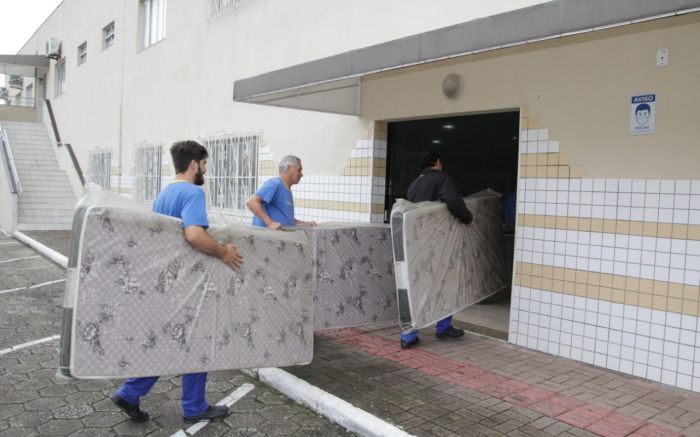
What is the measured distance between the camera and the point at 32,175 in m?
17.0

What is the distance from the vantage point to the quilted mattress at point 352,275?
16.5 feet

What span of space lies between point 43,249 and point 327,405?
9271mm

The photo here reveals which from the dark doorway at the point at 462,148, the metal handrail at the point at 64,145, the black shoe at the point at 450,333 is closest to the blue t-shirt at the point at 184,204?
the black shoe at the point at 450,333

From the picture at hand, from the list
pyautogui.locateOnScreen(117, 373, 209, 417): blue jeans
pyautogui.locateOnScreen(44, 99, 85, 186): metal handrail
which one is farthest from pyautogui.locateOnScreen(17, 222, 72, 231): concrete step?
pyautogui.locateOnScreen(117, 373, 209, 417): blue jeans

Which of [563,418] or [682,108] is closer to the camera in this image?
[563,418]

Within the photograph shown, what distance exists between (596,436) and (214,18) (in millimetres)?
9075

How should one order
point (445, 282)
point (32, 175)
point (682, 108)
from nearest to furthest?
point (682, 108) → point (445, 282) → point (32, 175)

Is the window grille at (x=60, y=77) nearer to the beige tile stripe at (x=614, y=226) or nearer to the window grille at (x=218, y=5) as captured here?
the window grille at (x=218, y=5)

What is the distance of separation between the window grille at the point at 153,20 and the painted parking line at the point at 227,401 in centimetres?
1036

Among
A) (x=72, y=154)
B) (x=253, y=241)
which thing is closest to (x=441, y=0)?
(x=253, y=241)

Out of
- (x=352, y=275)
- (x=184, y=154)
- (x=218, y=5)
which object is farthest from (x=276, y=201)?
(x=218, y=5)

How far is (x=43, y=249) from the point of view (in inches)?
431

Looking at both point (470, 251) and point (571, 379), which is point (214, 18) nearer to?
point (470, 251)

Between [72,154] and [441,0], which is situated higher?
[441,0]
